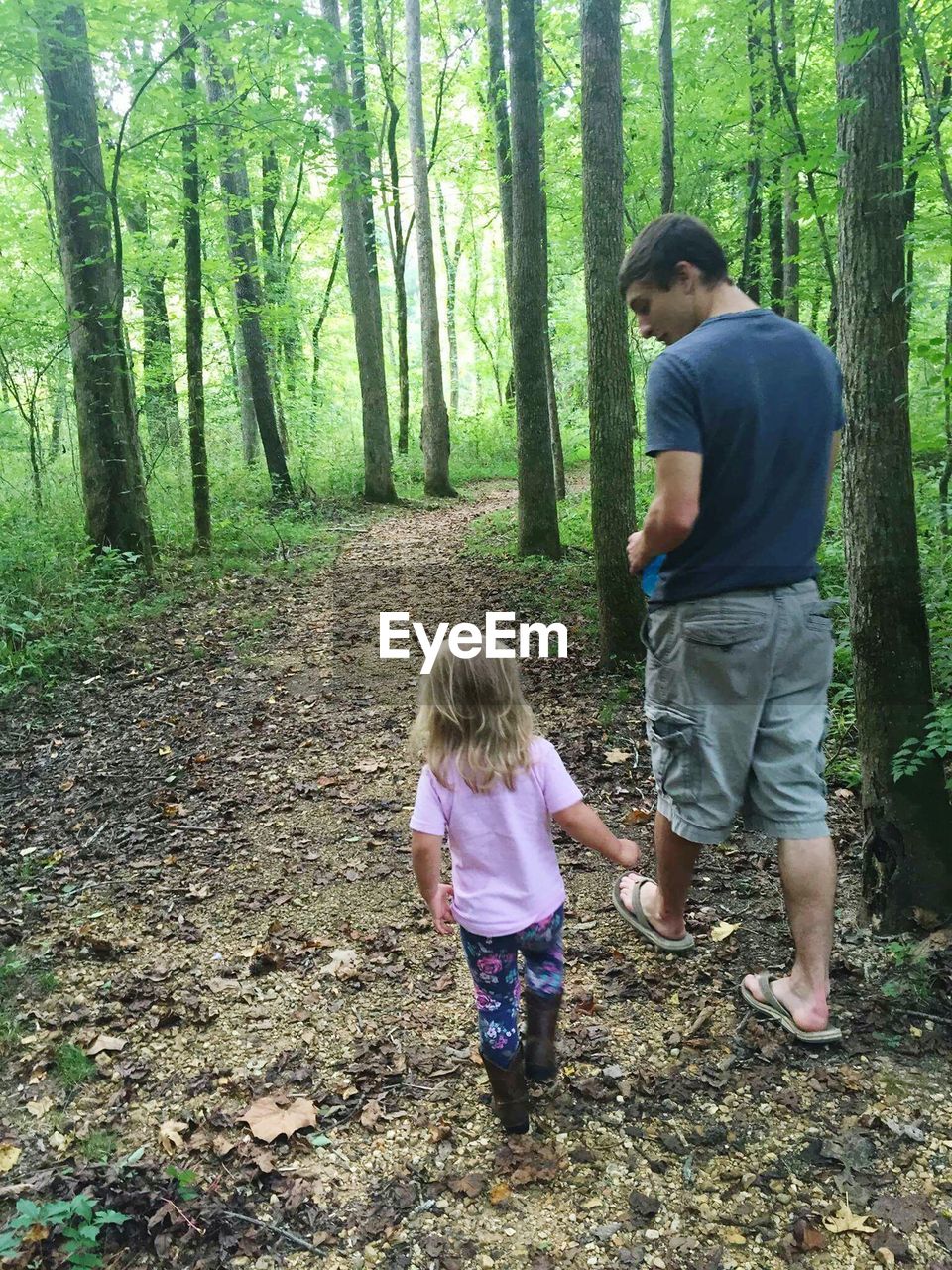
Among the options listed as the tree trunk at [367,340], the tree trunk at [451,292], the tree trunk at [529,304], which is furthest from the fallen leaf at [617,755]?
the tree trunk at [451,292]

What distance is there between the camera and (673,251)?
263 centimetres

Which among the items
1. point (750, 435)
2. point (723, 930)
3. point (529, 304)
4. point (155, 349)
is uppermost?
point (155, 349)

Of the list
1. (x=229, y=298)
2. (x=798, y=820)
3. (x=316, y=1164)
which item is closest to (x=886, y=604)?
(x=798, y=820)

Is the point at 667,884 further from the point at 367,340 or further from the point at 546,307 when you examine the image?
the point at 367,340

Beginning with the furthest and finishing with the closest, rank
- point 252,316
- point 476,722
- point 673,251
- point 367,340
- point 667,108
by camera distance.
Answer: point 367,340, point 252,316, point 667,108, point 673,251, point 476,722

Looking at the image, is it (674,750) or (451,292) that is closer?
(674,750)

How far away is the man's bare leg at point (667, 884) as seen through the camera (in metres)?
2.95

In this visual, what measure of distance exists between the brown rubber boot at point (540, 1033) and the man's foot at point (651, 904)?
82cm

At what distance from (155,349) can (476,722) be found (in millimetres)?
13610

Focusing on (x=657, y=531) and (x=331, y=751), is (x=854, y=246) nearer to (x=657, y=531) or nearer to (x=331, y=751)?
(x=657, y=531)

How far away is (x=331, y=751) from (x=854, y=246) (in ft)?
14.2

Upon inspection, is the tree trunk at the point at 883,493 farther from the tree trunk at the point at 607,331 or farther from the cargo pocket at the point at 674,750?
the tree trunk at the point at 607,331

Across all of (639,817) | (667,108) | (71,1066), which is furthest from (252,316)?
(71,1066)

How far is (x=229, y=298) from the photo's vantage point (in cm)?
1705
